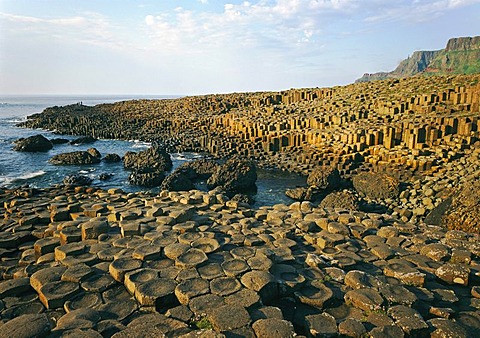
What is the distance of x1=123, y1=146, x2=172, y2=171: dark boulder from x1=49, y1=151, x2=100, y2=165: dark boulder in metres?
2.77

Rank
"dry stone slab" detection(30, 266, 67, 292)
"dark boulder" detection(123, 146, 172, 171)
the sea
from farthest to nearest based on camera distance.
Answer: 1. "dark boulder" detection(123, 146, 172, 171)
2. the sea
3. "dry stone slab" detection(30, 266, 67, 292)

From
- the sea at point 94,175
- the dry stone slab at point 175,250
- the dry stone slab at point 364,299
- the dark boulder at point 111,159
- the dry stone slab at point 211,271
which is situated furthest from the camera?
the dark boulder at point 111,159

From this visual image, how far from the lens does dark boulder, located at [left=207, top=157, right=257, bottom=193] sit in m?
13.9

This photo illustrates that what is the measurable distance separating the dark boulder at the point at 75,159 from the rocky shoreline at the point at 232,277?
13721 mm

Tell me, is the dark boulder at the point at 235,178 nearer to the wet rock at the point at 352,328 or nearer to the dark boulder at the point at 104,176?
the dark boulder at the point at 104,176

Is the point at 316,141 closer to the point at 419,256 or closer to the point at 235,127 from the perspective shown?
the point at 235,127

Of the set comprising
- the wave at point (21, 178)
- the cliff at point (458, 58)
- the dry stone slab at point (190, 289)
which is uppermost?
the cliff at point (458, 58)

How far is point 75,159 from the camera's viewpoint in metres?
19.7

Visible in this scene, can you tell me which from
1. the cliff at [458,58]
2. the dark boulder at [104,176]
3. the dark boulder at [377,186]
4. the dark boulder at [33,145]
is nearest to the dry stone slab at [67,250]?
the dark boulder at [377,186]

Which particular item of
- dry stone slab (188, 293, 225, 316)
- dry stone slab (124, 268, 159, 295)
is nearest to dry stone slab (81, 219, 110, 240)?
dry stone slab (124, 268, 159, 295)

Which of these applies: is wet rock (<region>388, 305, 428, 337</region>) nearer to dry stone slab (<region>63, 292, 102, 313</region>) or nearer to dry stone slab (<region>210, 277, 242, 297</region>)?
dry stone slab (<region>210, 277, 242, 297</region>)

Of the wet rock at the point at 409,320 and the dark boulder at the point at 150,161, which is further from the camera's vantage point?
the dark boulder at the point at 150,161

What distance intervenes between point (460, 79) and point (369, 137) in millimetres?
12409

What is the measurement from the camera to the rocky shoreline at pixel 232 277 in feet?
11.0
